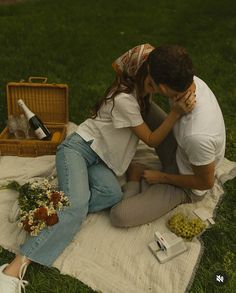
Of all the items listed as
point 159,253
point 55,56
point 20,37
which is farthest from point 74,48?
point 159,253

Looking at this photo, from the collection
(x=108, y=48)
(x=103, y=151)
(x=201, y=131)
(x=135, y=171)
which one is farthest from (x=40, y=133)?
(x=108, y=48)

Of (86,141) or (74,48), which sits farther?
(74,48)

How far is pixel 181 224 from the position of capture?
246 centimetres

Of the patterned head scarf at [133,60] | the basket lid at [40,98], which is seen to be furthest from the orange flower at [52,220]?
the basket lid at [40,98]

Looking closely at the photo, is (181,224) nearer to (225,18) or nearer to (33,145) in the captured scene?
(33,145)

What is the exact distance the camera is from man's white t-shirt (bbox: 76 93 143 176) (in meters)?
2.44

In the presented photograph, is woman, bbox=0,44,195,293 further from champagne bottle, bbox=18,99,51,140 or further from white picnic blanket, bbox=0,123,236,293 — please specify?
champagne bottle, bbox=18,99,51,140

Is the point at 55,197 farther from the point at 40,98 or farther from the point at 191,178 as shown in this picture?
the point at 40,98

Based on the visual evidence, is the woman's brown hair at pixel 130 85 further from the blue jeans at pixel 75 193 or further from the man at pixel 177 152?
the blue jeans at pixel 75 193

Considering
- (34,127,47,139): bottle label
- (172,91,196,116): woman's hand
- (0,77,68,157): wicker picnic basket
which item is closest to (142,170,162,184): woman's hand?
(172,91,196,116): woman's hand

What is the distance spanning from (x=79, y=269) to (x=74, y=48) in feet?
10.4

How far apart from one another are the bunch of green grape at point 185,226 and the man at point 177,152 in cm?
10

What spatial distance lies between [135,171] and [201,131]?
0.73m

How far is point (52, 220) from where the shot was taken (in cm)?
227
